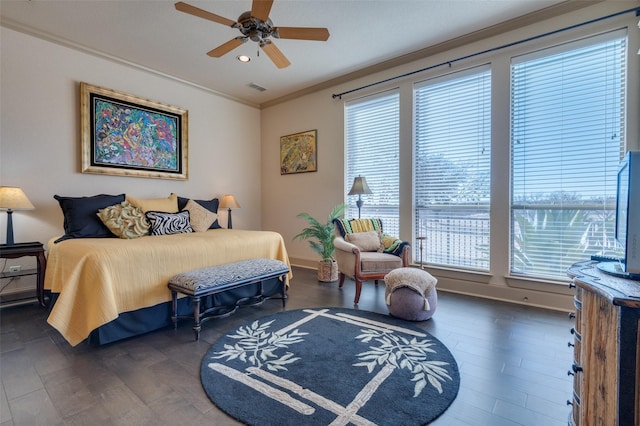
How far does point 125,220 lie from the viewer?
3162mm

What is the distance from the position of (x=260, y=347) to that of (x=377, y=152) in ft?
10.2

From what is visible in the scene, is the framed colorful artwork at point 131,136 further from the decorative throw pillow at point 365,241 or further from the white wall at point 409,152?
the decorative throw pillow at point 365,241

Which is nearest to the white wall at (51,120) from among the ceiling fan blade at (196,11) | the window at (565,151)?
the ceiling fan blade at (196,11)

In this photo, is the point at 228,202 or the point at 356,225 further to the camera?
the point at 228,202

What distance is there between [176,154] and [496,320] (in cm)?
464

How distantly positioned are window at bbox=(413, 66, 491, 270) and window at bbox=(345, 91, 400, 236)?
1.05 feet

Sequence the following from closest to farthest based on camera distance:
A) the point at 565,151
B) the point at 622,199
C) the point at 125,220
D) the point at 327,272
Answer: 1. the point at 622,199
2. the point at 565,151
3. the point at 125,220
4. the point at 327,272

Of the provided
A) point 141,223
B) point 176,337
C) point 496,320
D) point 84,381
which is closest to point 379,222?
point 496,320

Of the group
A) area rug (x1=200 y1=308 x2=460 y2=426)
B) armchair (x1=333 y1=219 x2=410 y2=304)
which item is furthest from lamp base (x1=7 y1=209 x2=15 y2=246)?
armchair (x1=333 y1=219 x2=410 y2=304)

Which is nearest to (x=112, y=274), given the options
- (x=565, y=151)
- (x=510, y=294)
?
(x=510, y=294)

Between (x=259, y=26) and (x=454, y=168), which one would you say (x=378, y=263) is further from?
(x=259, y=26)

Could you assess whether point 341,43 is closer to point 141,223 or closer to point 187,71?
point 187,71

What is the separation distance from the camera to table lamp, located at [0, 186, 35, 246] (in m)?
2.81

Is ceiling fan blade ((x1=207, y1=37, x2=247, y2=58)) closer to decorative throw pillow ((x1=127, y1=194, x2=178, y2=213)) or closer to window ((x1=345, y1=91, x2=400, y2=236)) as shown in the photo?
decorative throw pillow ((x1=127, y1=194, x2=178, y2=213))
